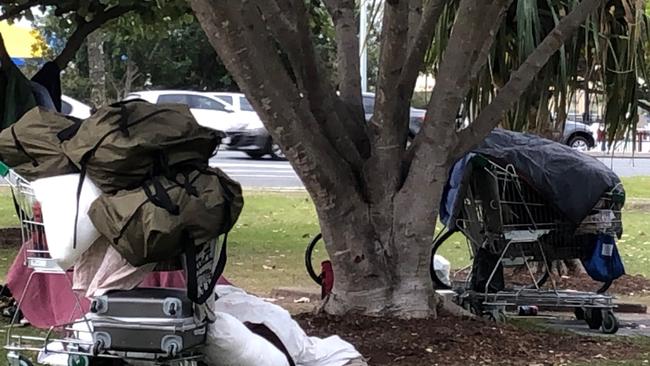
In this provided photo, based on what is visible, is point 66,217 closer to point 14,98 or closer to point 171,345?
point 171,345

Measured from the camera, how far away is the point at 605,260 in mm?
7270

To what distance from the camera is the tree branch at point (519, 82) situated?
650cm

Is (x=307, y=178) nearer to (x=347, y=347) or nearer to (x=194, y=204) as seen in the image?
(x=347, y=347)

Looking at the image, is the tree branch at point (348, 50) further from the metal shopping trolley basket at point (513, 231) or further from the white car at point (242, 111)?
the white car at point (242, 111)

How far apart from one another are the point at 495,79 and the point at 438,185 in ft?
8.38

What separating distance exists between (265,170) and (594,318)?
18.2 meters

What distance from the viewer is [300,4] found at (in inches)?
257

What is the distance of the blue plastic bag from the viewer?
7.25 metres

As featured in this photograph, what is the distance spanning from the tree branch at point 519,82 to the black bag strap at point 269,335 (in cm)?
216

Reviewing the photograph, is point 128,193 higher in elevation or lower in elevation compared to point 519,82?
lower

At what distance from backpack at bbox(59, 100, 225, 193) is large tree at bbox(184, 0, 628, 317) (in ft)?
5.76

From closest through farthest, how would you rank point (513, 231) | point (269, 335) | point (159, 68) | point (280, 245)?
point (269, 335)
point (513, 231)
point (280, 245)
point (159, 68)

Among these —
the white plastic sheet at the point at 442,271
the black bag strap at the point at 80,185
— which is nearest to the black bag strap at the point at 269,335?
the black bag strap at the point at 80,185

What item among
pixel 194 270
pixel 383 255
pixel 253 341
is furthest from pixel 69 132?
pixel 383 255
